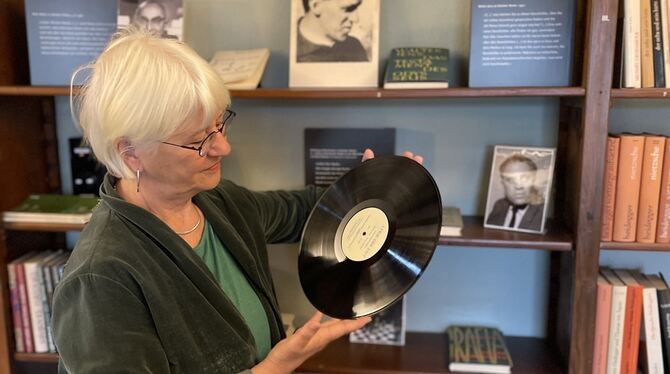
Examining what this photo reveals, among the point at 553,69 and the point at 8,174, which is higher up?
the point at 553,69

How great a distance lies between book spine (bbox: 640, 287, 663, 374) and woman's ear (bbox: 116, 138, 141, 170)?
1230 millimetres

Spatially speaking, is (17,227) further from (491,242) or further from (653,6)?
(653,6)

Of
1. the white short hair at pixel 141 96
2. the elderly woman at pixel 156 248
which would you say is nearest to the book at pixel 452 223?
the elderly woman at pixel 156 248

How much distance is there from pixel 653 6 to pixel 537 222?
0.57 m

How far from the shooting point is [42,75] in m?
1.58

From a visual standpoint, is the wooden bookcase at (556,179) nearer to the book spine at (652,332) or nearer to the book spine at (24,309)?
the book spine at (24,309)

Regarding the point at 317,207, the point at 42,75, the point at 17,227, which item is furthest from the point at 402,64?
the point at 17,227

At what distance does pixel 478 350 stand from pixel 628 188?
592 millimetres

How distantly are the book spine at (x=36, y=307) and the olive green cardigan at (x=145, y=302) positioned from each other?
0.73m

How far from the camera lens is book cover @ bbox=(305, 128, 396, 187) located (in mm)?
1650

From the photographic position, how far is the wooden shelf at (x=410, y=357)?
62.4 inches

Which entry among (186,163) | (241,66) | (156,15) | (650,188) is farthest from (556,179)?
(156,15)

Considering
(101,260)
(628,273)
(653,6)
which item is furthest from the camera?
(628,273)

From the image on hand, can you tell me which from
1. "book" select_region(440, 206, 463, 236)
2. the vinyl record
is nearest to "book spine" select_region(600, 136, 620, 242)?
"book" select_region(440, 206, 463, 236)
